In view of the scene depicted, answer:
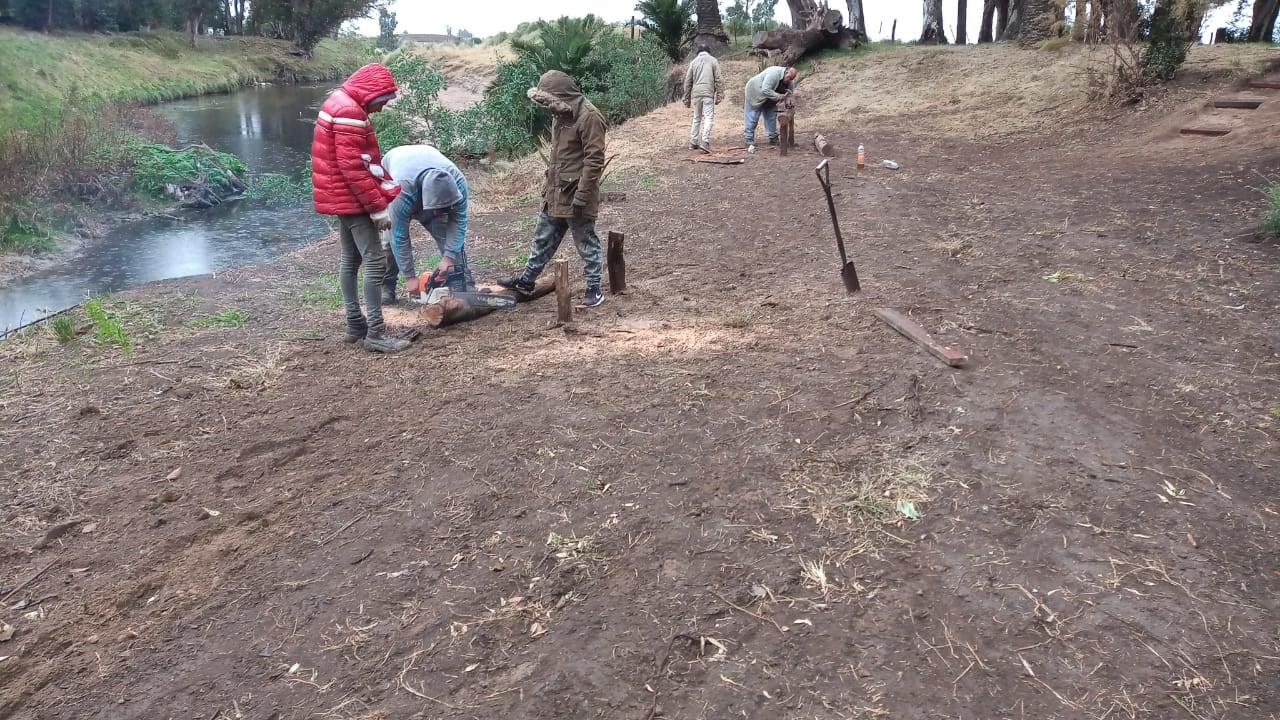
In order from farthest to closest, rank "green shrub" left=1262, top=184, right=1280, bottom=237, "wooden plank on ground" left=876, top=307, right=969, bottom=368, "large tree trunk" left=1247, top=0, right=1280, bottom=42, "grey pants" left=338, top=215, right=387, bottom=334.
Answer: "large tree trunk" left=1247, top=0, right=1280, bottom=42
"green shrub" left=1262, top=184, right=1280, bottom=237
"grey pants" left=338, top=215, right=387, bottom=334
"wooden plank on ground" left=876, top=307, right=969, bottom=368

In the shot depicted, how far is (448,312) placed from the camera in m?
5.67

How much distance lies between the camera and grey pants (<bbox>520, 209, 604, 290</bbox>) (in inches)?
231

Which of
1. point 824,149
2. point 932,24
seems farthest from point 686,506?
point 932,24

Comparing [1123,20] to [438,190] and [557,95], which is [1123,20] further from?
[438,190]

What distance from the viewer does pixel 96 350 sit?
5.57m

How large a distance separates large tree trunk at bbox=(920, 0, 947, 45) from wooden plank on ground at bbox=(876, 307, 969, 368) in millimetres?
17961

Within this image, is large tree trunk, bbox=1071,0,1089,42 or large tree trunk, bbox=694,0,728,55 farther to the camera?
large tree trunk, bbox=694,0,728,55

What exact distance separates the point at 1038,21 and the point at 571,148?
13774 mm

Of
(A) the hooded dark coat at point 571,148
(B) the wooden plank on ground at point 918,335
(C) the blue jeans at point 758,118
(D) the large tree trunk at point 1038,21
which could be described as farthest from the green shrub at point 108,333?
(D) the large tree trunk at point 1038,21

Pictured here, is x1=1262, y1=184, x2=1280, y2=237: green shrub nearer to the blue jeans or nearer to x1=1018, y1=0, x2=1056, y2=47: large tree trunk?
the blue jeans

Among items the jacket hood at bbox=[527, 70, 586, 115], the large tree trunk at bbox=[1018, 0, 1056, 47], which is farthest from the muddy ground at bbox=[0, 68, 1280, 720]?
the large tree trunk at bbox=[1018, 0, 1056, 47]

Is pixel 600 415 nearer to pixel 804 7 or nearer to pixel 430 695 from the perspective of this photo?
pixel 430 695

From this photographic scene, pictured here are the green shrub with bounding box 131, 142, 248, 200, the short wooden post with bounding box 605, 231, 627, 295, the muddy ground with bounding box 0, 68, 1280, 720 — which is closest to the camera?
the muddy ground with bounding box 0, 68, 1280, 720

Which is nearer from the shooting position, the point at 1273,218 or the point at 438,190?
the point at 438,190
